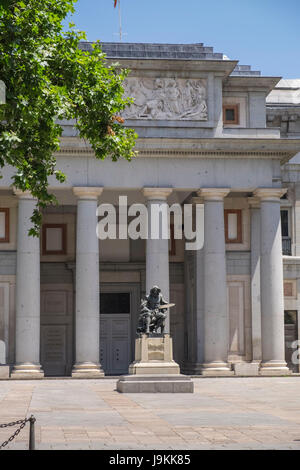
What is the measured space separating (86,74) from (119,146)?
2.27 m

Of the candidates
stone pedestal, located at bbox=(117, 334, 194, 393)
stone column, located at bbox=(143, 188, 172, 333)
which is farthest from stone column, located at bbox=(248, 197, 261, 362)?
stone pedestal, located at bbox=(117, 334, 194, 393)

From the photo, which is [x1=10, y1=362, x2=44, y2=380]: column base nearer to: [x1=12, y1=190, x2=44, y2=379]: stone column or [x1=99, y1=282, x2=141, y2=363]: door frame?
[x1=12, y1=190, x2=44, y2=379]: stone column

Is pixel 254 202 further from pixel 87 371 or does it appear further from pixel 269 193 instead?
pixel 87 371

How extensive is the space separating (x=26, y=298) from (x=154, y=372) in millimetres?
14587

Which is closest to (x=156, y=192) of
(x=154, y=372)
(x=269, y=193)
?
(x=269, y=193)

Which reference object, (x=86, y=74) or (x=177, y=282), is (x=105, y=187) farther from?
(x=86, y=74)

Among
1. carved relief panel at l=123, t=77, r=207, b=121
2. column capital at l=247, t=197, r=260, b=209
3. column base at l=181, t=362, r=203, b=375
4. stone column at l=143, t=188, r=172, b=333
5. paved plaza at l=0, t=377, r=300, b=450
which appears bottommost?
column base at l=181, t=362, r=203, b=375

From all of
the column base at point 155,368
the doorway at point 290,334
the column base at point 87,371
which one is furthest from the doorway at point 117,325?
the column base at point 155,368

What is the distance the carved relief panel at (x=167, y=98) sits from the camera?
50.5 metres

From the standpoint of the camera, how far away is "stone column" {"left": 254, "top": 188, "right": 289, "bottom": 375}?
50000mm

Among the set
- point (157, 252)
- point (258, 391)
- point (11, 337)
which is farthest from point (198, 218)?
point (258, 391)

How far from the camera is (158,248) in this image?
4922 cm

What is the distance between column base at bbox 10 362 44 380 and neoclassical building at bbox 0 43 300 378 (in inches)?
2.3

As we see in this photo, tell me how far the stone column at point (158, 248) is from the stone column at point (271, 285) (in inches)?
222
